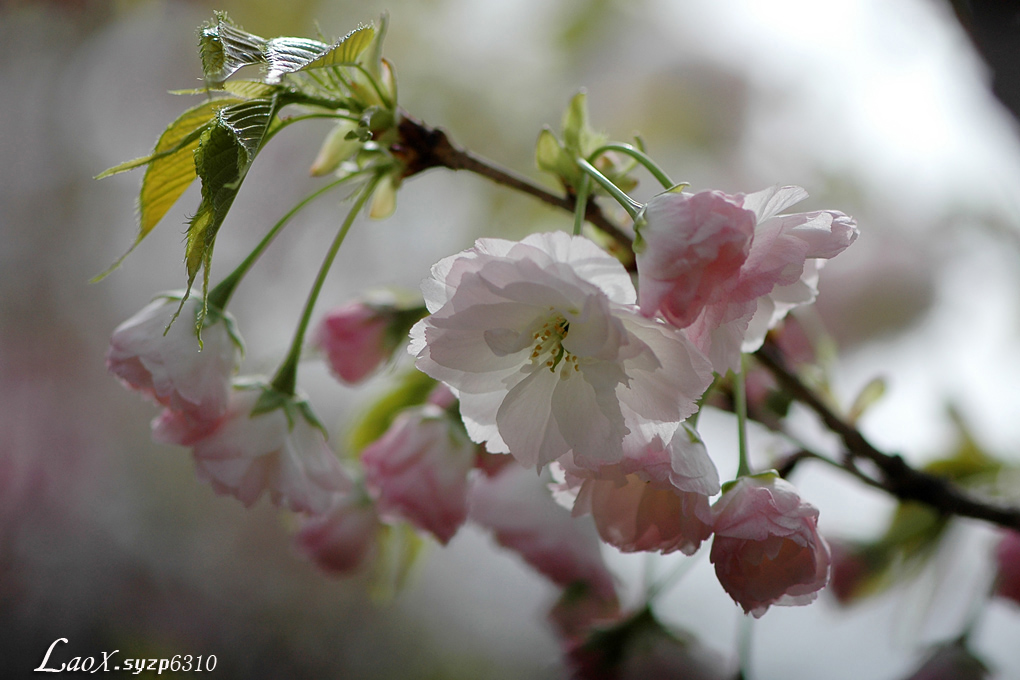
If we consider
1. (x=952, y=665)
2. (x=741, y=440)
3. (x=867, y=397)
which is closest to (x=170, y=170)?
(x=741, y=440)

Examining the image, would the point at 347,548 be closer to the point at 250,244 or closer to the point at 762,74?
the point at 250,244

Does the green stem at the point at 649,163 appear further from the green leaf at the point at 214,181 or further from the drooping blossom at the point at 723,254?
the green leaf at the point at 214,181

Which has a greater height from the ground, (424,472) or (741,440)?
(741,440)

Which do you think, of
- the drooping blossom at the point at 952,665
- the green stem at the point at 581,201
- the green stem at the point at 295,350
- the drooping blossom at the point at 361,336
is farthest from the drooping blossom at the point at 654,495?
the drooping blossom at the point at 952,665

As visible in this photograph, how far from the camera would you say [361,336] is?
27.0 inches

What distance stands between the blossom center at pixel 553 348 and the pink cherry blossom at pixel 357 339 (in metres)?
0.34

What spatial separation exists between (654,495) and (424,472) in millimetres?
244

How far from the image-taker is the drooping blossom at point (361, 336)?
68 centimetres

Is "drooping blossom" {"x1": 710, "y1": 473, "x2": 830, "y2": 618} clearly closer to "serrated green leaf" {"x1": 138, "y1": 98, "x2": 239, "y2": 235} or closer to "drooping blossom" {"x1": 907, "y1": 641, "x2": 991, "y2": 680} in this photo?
"serrated green leaf" {"x1": 138, "y1": 98, "x2": 239, "y2": 235}

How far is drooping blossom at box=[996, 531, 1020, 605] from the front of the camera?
773 mm

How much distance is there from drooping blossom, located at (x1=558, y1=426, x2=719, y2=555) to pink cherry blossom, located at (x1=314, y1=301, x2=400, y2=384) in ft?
1.10

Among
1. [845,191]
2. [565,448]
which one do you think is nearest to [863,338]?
[845,191]

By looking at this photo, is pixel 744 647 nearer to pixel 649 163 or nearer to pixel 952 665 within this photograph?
pixel 952 665

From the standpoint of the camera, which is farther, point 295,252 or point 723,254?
point 295,252
